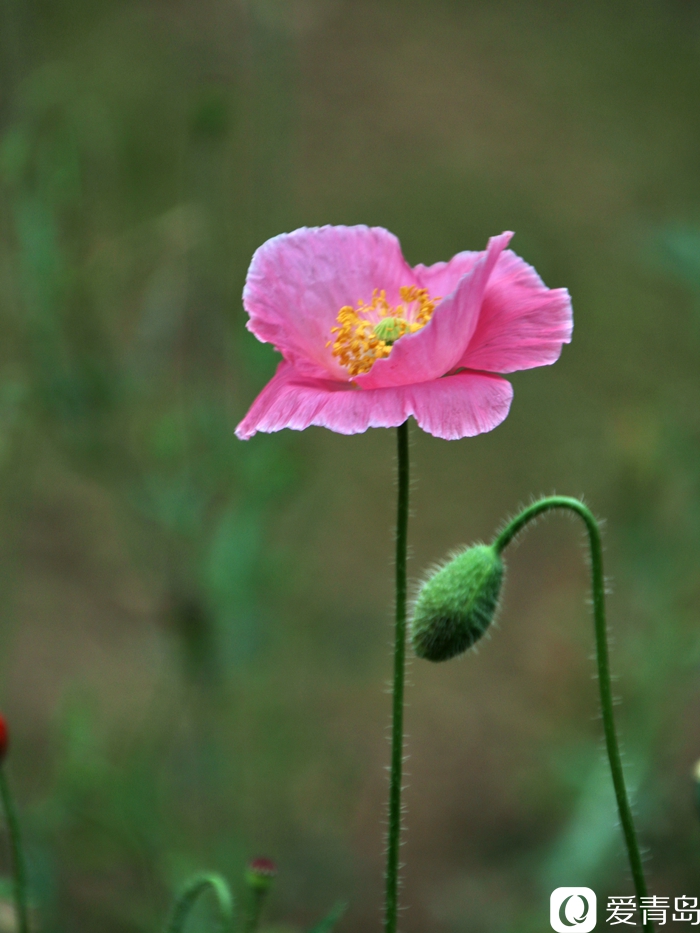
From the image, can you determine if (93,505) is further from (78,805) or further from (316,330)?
(316,330)

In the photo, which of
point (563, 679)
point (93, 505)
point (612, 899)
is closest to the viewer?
point (612, 899)

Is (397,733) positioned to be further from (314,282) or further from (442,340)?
(314,282)

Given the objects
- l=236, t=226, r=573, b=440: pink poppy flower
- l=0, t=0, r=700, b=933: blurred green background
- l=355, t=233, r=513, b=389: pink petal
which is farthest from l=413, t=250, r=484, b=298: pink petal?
l=0, t=0, r=700, b=933: blurred green background

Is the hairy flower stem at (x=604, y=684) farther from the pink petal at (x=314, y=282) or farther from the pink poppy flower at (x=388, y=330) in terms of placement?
the pink petal at (x=314, y=282)

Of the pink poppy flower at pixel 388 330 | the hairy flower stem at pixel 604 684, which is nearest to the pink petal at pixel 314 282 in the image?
the pink poppy flower at pixel 388 330

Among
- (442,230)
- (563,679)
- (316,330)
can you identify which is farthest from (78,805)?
(442,230)

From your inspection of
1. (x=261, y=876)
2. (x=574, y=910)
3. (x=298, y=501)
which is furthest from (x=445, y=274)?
(x=298, y=501)
